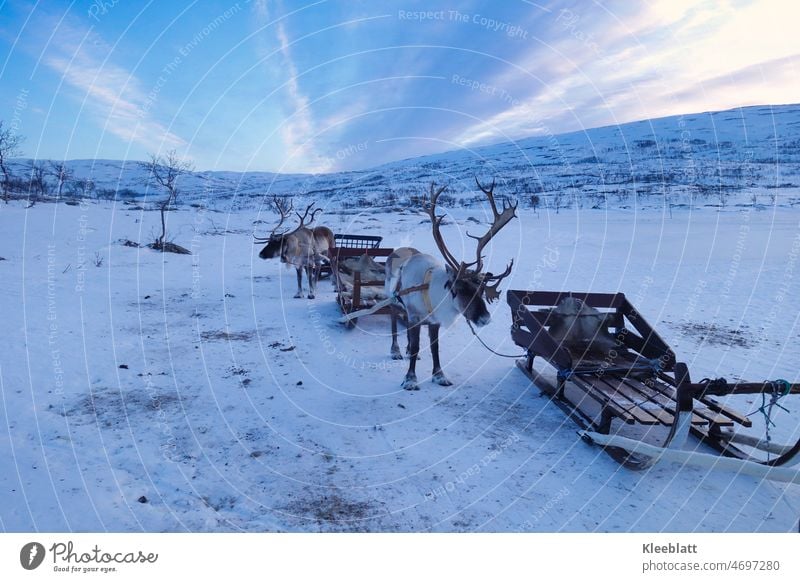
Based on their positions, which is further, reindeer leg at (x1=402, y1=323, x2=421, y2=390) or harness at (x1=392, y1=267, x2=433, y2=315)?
reindeer leg at (x1=402, y1=323, x2=421, y2=390)

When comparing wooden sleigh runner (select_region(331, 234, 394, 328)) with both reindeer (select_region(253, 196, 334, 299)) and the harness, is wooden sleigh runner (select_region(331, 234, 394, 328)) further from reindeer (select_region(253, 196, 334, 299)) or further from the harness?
the harness

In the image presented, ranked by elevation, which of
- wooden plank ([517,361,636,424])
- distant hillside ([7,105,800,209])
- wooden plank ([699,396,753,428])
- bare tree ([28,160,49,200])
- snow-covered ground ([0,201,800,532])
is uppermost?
distant hillside ([7,105,800,209])

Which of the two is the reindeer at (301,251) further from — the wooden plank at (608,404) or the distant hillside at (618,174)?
the distant hillside at (618,174)

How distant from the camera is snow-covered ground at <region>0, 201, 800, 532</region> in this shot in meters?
3.82

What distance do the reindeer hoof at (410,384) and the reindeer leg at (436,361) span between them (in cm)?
36

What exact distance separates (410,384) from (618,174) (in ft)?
163

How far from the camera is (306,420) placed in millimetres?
5504

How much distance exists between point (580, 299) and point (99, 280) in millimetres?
11717

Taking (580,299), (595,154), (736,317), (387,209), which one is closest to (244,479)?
(580,299)

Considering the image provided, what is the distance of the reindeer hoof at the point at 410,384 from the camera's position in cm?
652

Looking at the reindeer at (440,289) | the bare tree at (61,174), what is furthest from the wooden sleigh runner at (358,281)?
the bare tree at (61,174)

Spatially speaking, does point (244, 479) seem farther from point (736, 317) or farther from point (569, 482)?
point (736, 317)

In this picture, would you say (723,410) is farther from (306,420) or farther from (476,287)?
(306,420)

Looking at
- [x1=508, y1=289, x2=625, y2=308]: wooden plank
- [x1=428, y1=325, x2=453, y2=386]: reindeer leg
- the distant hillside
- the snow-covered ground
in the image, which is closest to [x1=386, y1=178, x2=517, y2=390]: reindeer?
[x1=428, y1=325, x2=453, y2=386]: reindeer leg
